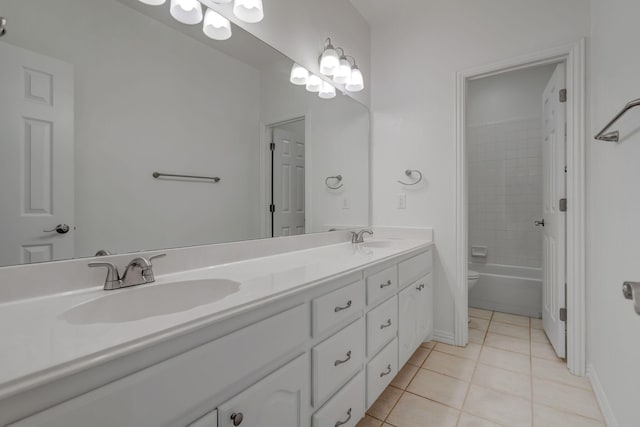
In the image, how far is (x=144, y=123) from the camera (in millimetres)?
1109

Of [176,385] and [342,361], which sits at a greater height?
[176,385]

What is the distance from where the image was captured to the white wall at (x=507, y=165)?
10.4 ft

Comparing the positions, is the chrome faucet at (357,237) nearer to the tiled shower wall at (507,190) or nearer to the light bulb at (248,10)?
the light bulb at (248,10)

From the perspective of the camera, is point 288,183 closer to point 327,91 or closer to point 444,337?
point 327,91

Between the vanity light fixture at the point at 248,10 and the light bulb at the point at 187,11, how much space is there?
18cm

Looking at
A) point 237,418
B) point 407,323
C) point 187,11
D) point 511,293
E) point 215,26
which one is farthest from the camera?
point 511,293

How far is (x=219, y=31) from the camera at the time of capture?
1325mm

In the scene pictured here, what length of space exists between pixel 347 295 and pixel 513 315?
2.41m

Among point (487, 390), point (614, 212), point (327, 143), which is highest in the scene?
point (327, 143)

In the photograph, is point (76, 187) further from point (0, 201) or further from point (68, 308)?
point (68, 308)

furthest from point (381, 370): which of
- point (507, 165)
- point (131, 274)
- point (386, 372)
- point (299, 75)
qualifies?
point (507, 165)

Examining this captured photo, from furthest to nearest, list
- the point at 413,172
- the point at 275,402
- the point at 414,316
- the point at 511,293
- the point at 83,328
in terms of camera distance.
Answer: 1. the point at 511,293
2. the point at 413,172
3. the point at 414,316
4. the point at 275,402
5. the point at 83,328

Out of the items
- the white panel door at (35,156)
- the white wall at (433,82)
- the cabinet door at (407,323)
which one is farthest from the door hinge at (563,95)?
the white panel door at (35,156)

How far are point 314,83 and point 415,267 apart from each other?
1329 millimetres
